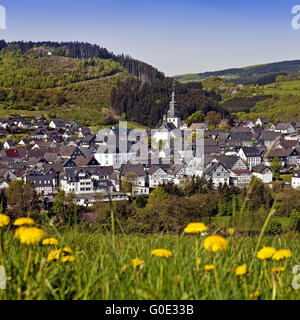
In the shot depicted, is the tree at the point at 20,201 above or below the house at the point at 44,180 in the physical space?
above

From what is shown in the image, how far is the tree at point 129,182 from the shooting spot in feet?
94.9

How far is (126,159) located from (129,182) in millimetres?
12082

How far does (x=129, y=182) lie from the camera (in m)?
29.4

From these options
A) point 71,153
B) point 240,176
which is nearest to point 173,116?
point 71,153

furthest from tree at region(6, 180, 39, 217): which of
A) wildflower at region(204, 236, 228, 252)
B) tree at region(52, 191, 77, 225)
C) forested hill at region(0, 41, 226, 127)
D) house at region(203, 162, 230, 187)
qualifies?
forested hill at region(0, 41, 226, 127)

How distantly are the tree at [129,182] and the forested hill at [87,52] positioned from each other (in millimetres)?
58085

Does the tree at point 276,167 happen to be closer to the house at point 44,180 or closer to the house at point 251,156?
the house at point 251,156

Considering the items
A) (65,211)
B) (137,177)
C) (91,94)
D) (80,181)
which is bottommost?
(80,181)

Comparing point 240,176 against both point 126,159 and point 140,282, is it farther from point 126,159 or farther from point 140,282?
point 140,282

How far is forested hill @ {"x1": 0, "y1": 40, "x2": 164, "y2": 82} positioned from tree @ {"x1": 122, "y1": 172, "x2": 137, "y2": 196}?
191 feet

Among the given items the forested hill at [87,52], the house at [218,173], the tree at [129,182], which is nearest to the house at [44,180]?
the tree at [129,182]
